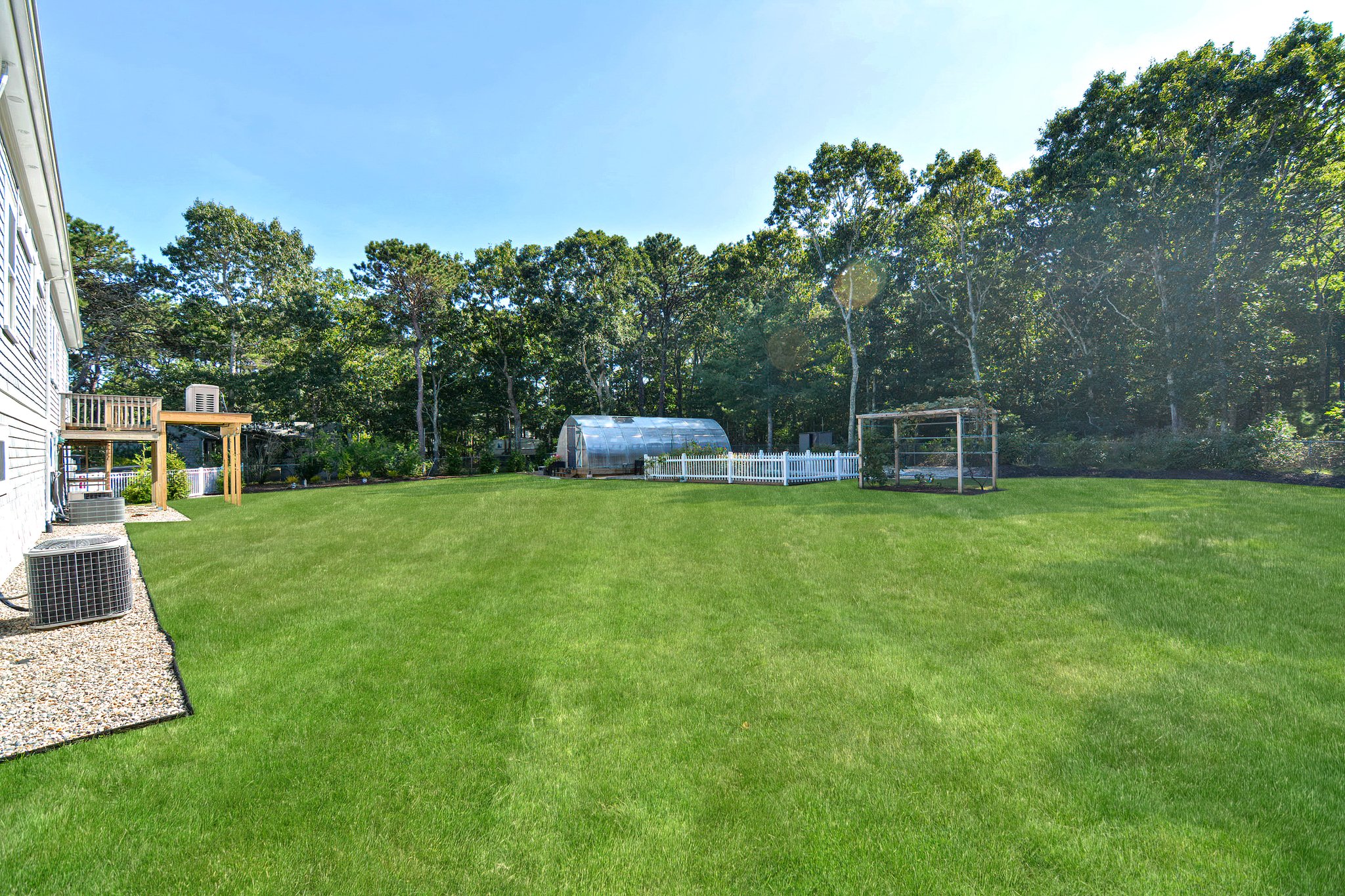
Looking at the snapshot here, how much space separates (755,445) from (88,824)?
36.5m

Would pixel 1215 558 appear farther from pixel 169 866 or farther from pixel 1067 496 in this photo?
pixel 169 866

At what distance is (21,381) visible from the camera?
8.24 m

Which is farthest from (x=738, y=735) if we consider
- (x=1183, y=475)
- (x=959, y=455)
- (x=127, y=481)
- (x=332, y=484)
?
(x=332, y=484)

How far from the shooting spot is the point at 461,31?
1016 centimetres

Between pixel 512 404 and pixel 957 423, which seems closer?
pixel 957 423

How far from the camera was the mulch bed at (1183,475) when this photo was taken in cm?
1228

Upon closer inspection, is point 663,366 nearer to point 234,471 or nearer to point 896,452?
point 896,452

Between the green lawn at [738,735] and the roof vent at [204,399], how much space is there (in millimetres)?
14351

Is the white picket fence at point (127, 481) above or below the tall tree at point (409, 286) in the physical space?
below

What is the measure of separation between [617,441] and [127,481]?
16.8 meters

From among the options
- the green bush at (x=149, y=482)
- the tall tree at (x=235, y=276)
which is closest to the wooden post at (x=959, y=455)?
the green bush at (x=149, y=482)

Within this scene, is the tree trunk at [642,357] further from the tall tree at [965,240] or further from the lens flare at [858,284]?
the tall tree at [965,240]

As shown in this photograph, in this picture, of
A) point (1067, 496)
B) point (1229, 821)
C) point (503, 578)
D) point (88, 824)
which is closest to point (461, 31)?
point (503, 578)

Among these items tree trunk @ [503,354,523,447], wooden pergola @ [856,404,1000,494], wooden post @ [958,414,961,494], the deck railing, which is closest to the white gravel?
the deck railing
